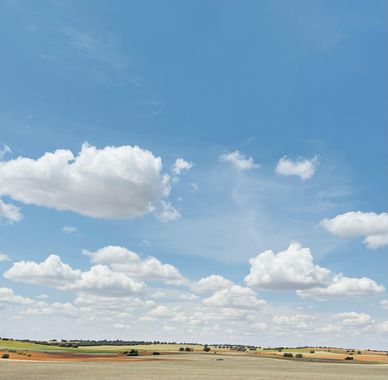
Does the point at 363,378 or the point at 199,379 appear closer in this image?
the point at 199,379

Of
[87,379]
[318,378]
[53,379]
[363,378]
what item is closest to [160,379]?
[87,379]

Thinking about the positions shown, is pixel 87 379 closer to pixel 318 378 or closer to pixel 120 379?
pixel 120 379

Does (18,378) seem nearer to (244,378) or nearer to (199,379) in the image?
(199,379)

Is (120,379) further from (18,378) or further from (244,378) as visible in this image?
(244,378)

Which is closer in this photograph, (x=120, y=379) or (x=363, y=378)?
(x=120, y=379)

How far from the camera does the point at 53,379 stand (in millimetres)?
53656

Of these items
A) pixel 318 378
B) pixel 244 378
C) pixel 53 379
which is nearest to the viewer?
pixel 53 379

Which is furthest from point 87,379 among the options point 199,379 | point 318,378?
point 318,378

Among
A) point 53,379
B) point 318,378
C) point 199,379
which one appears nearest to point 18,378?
point 53,379

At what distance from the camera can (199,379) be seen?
2170 inches

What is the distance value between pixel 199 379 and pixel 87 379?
41.6 feet

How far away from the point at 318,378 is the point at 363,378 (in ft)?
22.5

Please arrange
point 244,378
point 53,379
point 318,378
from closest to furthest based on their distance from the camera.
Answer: point 53,379 < point 244,378 < point 318,378

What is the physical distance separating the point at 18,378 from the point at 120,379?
11.5m
